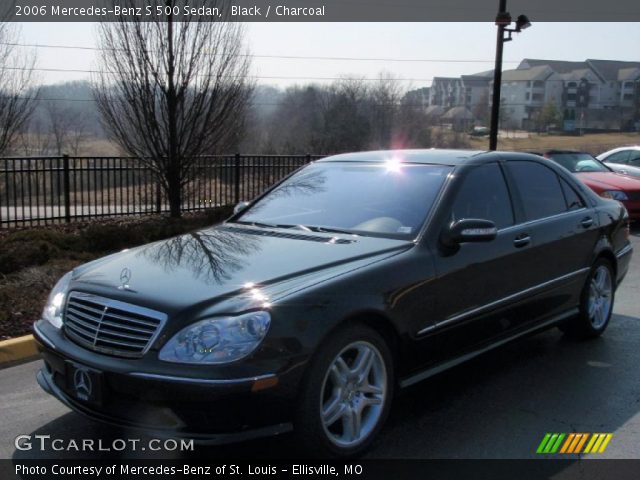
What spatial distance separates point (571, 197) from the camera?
218 inches

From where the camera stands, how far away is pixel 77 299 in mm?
3506

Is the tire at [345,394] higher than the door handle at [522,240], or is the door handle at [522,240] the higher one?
the door handle at [522,240]

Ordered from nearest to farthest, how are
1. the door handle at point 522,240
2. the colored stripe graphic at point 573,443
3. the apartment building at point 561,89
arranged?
1. the colored stripe graphic at point 573,443
2. the door handle at point 522,240
3. the apartment building at point 561,89

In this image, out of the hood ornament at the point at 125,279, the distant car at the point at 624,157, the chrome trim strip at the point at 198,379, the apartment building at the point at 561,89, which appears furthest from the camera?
the apartment building at the point at 561,89

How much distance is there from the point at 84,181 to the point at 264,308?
1013cm

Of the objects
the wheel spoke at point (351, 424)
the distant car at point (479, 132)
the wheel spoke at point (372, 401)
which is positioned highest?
the distant car at point (479, 132)

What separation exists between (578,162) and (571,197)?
9.13 m

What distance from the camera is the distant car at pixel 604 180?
1234cm

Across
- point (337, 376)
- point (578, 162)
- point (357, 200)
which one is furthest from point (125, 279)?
point (578, 162)

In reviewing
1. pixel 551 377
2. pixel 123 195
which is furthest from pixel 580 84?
Answer: pixel 551 377

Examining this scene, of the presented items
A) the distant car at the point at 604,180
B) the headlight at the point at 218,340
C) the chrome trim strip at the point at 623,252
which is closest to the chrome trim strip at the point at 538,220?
the chrome trim strip at the point at 623,252

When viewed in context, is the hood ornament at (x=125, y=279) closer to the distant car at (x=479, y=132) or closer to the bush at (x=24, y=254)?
the bush at (x=24, y=254)

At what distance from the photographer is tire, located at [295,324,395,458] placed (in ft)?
10.3

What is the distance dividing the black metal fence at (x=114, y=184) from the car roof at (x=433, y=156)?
6.70 meters
